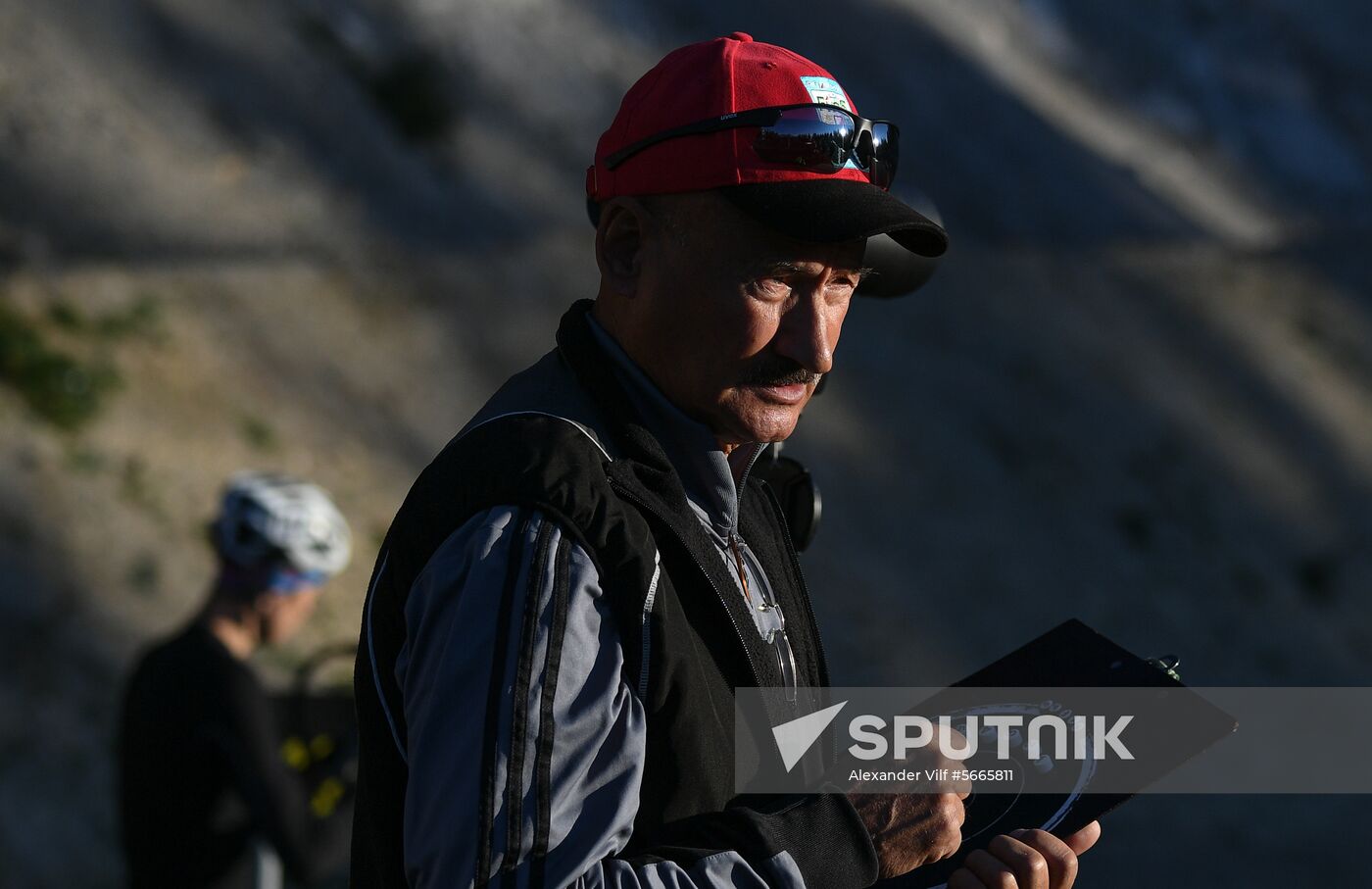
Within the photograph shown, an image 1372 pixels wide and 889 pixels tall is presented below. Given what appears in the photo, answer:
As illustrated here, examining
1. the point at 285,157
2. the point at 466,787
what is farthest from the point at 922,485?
the point at 466,787

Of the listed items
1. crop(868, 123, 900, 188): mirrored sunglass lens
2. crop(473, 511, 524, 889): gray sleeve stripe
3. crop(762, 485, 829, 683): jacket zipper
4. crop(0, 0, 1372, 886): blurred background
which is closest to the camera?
crop(473, 511, 524, 889): gray sleeve stripe

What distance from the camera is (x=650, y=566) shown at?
1.61 metres

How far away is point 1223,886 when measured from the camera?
8016 millimetres

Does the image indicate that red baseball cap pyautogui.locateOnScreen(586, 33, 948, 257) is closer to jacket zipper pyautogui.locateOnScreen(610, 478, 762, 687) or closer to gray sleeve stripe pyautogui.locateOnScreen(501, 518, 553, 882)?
jacket zipper pyautogui.locateOnScreen(610, 478, 762, 687)

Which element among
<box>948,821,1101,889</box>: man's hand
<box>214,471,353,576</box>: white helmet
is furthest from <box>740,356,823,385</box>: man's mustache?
<box>214,471,353,576</box>: white helmet

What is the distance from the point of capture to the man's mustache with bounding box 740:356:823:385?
1876 millimetres

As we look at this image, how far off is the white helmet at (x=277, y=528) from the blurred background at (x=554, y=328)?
9.17ft

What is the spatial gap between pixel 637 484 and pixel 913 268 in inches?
27.9

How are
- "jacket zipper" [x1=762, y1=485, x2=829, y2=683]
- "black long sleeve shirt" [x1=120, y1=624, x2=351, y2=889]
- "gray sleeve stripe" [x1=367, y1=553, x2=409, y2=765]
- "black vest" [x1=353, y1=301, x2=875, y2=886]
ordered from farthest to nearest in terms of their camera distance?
"black long sleeve shirt" [x1=120, y1=624, x2=351, y2=889] → "jacket zipper" [x1=762, y1=485, x2=829, y2=683] → "gray sleeve stripe" [x1=367, y1=553, x2=409, y2=765] → "black vest" [x1=353, y1=301, x2=875, y2=886]

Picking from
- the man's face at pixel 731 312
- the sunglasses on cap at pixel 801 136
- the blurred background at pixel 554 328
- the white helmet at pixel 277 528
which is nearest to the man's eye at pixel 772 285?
the man's face at pixel 731 312

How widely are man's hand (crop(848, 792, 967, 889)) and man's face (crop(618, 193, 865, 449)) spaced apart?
1.65ft

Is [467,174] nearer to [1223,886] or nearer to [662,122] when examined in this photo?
[1223,886]
